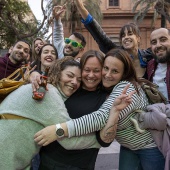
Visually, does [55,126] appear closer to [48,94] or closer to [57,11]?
[48,94]

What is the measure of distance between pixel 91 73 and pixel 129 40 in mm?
1042

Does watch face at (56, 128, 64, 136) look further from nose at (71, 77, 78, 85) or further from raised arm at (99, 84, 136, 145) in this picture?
nose at (71, 77, 78, 85)

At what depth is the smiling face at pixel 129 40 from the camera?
2959mm

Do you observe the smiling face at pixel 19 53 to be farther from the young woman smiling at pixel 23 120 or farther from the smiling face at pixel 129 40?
the young woman smiling at pixel 23 120

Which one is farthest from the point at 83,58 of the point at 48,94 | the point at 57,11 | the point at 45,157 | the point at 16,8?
the point at 16,8

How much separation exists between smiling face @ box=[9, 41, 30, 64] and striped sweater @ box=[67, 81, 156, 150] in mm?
2174

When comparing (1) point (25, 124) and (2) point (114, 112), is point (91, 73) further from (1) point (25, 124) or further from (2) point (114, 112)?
(1) point (25, 124)

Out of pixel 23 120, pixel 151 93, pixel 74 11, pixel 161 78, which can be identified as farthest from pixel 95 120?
pixel 74 11

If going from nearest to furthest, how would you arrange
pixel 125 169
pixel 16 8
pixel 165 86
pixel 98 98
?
pixel 98 98 → pixel 125 169 → pixel 165 86 → pixel 16 8

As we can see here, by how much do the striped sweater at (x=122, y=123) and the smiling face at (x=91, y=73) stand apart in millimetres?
192

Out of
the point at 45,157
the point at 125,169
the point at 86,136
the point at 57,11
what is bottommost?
the point at 125,169

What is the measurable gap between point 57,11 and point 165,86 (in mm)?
1799

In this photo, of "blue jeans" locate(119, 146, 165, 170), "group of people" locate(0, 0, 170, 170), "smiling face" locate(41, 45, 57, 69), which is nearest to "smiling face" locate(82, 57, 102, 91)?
"group of people" locate(0, 0, 170, 170)

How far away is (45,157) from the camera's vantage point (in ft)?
6.43
